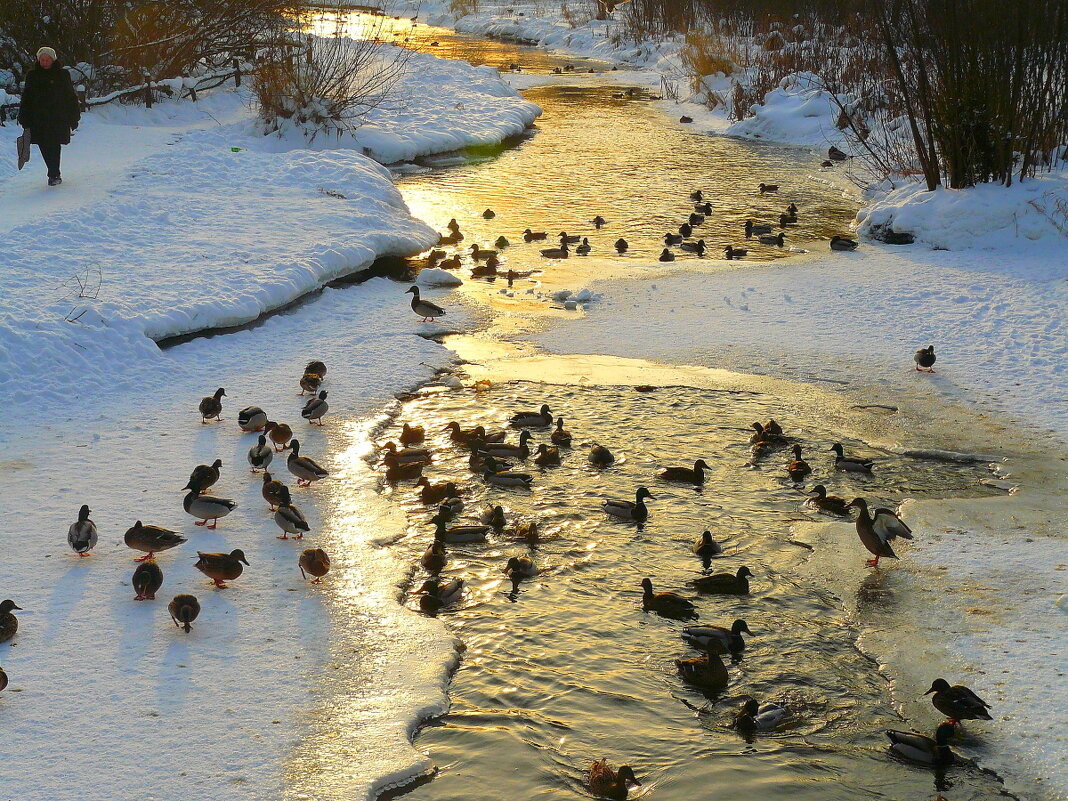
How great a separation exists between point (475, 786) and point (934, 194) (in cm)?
1623

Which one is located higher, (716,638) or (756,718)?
(716,638)

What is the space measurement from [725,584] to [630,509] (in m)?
1.34

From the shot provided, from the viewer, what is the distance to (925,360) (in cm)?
1223

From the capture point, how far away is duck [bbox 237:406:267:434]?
10281 millimetres

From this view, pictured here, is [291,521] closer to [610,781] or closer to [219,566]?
[219,566]

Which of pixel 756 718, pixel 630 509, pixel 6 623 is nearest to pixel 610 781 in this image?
pixel 756 718

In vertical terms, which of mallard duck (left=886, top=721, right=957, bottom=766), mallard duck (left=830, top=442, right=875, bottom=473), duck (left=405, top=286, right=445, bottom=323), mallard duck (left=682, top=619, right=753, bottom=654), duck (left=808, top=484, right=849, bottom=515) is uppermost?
duck (left=405, top=286, right=445, bottom=323)

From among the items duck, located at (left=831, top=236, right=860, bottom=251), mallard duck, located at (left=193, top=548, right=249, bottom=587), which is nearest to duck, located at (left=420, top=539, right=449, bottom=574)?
mallard duck, located at (left=193, top=548, right=249, bottom=587)

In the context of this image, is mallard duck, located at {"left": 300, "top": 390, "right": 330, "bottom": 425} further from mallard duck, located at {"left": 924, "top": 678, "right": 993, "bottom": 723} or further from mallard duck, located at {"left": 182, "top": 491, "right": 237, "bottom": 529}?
mallard duck, located at {"left": 924, "top": 678, "right": 993, "bottom": 723}

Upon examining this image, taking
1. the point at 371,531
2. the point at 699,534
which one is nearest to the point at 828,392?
the point at 699,534

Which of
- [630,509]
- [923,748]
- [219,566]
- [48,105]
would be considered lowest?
[923,748]

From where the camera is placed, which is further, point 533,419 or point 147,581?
point 533,419

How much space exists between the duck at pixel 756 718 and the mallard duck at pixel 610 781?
860mm

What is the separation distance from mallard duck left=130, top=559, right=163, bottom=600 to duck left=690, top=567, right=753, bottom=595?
4.00 metres
